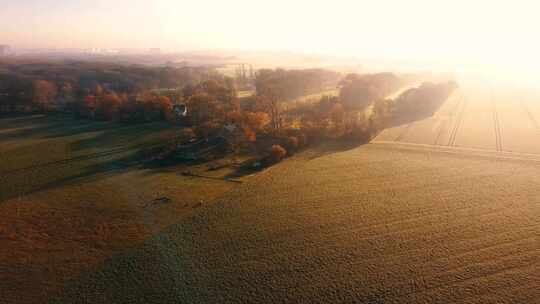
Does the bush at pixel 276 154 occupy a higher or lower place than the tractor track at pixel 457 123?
lower

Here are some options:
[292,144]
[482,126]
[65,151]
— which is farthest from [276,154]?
[482,126]

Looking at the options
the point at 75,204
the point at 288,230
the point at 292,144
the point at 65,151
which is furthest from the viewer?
the point at 292,144

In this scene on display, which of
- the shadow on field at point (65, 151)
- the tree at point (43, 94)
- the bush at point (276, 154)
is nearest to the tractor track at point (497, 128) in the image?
the bush at point (276, 154)

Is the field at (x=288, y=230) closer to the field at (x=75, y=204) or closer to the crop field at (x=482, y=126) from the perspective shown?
the field at (x=75, y=204)

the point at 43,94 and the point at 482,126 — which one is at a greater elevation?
the point at 43,94

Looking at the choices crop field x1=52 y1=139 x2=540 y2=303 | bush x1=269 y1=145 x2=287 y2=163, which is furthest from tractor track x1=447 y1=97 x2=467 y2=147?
bush x1=269 y1=145 x2=287 y2=163

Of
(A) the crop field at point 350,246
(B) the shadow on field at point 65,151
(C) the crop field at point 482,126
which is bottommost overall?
(A) the crop field at point 350,246

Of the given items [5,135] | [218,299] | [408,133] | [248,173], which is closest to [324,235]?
[218,299]

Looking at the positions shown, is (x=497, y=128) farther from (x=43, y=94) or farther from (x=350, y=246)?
(x=43, y=94)

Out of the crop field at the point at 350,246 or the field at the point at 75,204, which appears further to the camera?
the field at the point at 75,204
